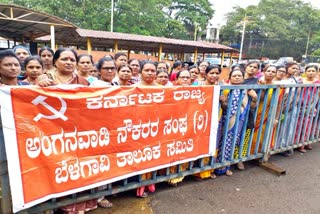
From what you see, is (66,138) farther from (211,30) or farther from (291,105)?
(211,30)

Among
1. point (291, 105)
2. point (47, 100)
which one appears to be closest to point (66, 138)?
point (47, 100)

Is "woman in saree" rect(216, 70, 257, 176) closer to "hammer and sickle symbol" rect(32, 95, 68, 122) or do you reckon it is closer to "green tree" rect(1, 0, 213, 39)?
"hammer and sickle symbol" rect(32, 95, 68, 122)

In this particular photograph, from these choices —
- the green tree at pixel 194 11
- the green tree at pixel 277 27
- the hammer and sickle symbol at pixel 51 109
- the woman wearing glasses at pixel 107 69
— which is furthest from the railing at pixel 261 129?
the green tree at pixel 277 27

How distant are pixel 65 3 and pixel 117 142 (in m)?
23.2

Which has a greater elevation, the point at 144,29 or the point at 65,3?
the point at 65,3

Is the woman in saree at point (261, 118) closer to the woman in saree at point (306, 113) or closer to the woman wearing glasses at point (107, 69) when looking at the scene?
the woman in saree at point (306, 113)

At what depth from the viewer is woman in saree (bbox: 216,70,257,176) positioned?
10.9 feet

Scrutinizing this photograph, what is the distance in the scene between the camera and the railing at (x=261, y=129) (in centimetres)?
293

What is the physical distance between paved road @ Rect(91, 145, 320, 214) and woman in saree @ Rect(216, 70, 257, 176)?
1.09ft

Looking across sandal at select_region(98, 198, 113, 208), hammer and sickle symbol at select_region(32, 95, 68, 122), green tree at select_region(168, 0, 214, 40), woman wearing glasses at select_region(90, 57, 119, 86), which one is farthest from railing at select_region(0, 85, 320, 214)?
green tree at select_region(168, 0, 214, 40)

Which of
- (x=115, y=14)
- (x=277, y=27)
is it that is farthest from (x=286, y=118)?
(x=277, y=27)

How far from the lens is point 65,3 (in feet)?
72.9

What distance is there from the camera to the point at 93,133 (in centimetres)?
236

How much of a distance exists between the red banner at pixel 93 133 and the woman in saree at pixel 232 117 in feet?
0.77
